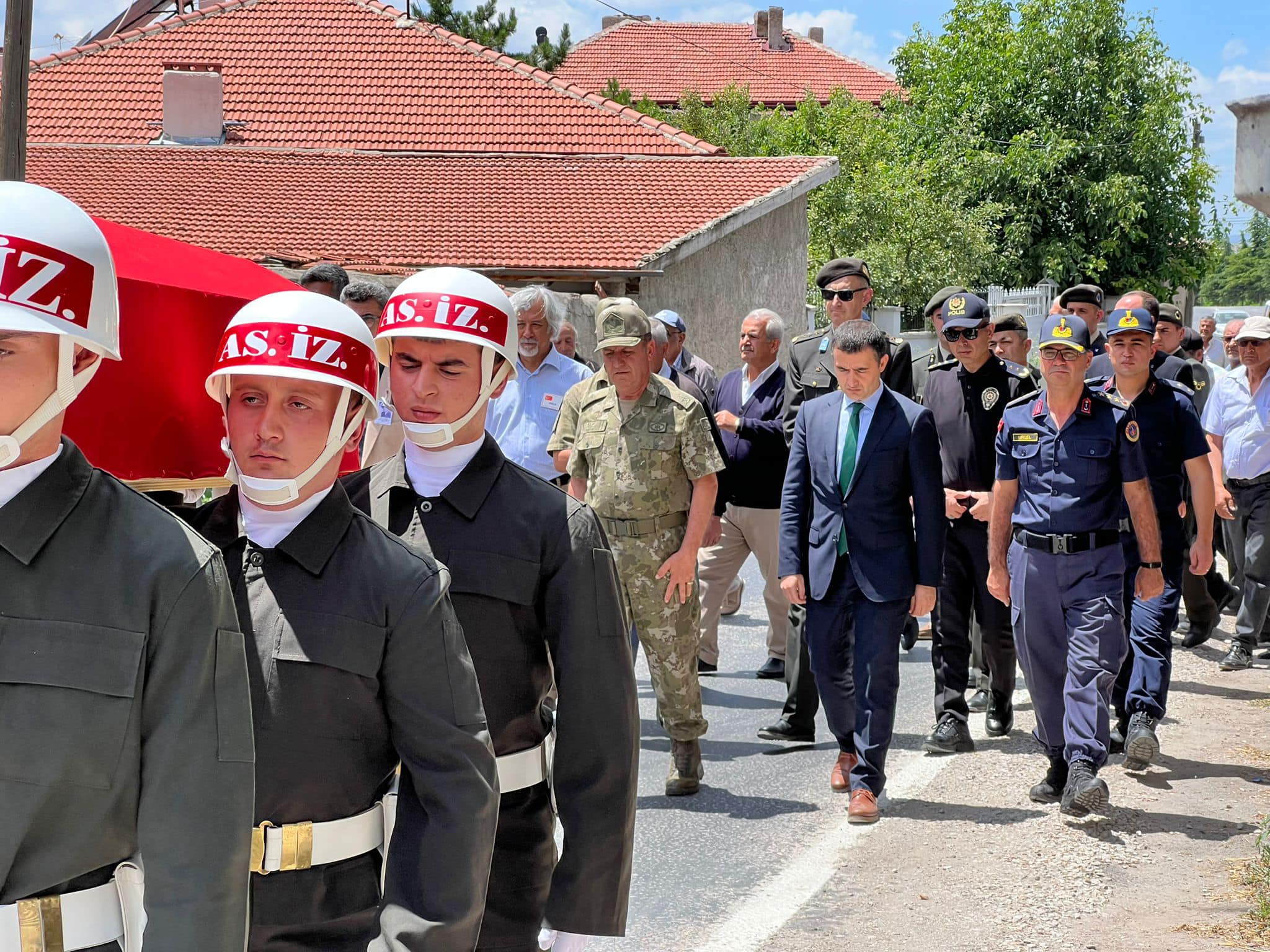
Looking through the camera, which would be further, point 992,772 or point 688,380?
point 688,380

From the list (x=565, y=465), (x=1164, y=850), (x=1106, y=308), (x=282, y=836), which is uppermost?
(x=1106, y=308)

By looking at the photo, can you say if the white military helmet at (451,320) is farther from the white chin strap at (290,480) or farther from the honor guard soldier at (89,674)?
the honor guard soldier at (89,674)

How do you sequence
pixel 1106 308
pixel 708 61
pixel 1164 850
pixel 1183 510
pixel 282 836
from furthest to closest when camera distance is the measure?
pixel 708 61 < pixel 1106 308 < pixel 1183 510 < pixel 1164 850 < pixel 282 836

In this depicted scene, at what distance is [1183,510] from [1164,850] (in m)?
2.66

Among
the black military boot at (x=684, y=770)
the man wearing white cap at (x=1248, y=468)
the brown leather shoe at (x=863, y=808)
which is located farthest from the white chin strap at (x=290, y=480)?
the man wearing white cap at (x=1248, y=468)

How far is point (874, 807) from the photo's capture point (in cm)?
667

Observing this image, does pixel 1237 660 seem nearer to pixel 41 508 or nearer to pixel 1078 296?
pixel 1078 296

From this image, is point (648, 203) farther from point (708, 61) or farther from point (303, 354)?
point (708, 61)

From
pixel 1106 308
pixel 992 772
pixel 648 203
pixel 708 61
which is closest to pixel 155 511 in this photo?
pixel 992 772

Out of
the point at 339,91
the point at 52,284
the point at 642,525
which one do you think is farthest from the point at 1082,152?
the point at 52,284

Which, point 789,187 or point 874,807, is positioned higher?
point 789,187

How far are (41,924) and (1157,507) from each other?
736cm

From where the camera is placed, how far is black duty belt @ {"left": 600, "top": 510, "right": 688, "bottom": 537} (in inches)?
275

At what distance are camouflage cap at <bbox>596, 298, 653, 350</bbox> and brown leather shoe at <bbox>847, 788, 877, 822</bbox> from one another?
7.19 ft
